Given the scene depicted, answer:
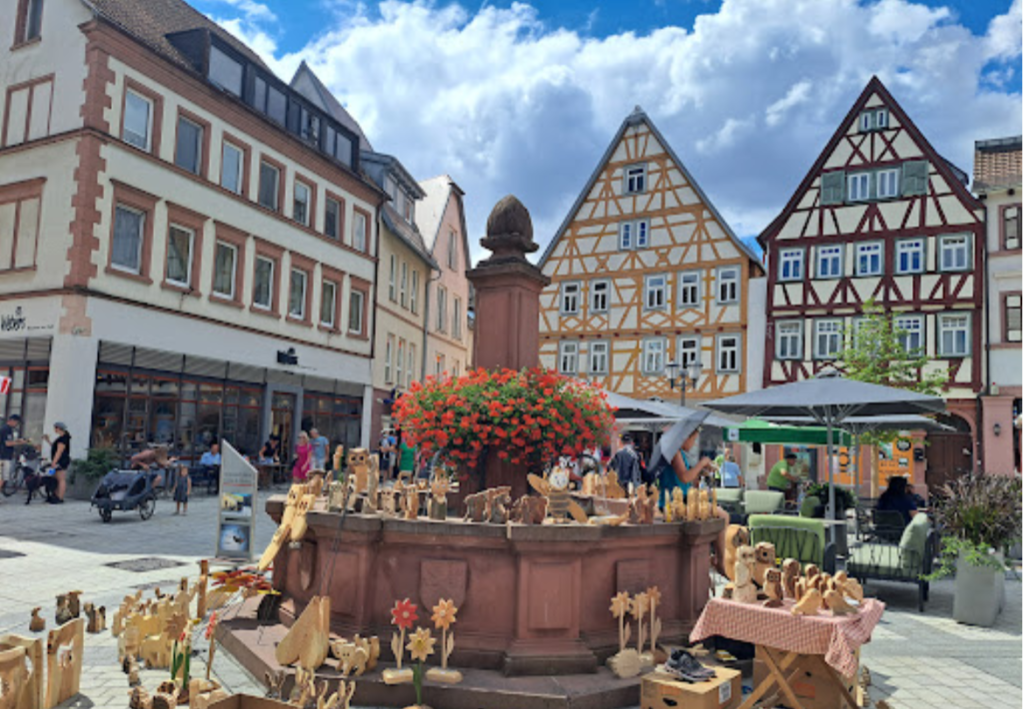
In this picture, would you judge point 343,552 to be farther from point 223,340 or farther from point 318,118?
point 318,118

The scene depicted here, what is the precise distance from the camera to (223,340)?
2269cm

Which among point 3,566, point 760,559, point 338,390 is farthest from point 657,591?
point 338,390

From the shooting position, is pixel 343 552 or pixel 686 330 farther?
pixel 686 330

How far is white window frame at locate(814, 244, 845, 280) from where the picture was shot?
2827 centimetres

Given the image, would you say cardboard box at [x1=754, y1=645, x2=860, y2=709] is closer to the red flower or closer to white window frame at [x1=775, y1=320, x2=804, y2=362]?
the red flower

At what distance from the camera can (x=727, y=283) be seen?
2991cm

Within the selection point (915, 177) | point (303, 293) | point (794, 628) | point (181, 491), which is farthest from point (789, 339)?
point (794, 628)

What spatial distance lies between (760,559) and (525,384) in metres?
2.35

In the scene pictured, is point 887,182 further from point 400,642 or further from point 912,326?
point 400,642

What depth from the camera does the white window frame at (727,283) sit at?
29750 millimetres

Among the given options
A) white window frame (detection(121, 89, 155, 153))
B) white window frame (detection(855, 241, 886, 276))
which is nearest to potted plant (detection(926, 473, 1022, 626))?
white window frame (detection(121, 89, 155, 153))

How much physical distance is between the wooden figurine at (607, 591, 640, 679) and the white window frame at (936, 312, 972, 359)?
24.0 metres

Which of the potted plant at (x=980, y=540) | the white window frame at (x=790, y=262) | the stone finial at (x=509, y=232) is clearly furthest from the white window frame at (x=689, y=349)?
the stone finial at (x=509, y=232)

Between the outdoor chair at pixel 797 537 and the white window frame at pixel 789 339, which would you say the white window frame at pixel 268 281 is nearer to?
the white window frame at pixel 789 339
